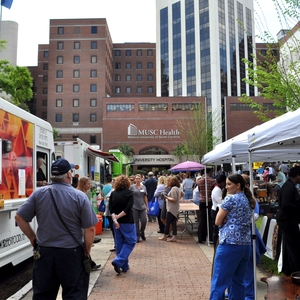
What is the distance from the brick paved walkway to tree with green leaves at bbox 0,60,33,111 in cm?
2041

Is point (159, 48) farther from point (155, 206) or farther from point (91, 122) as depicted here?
point (155, 206)

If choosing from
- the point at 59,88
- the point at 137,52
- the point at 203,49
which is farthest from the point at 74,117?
the point at 203,49

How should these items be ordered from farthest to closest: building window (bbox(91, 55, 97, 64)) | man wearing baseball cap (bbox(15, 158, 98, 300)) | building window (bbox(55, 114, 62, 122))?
1. building window (bbox(91, 55, 97, 64))
2. building window (bbox(55, 114, 62, 122))
3. man wearing baseball cap (bbox(15, 158, 98, 300))

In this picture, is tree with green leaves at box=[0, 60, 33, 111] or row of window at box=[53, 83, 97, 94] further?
row of window at box=[53, 83, 97, 94]

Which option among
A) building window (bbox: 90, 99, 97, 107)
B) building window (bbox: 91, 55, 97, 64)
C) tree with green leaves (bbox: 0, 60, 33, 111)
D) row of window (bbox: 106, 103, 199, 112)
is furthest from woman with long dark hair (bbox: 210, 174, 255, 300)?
building window (bbox: 91, 55, 97, 64)

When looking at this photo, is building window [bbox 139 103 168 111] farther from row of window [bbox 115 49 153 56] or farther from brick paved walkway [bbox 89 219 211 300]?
brick paved walkway [bbox 89 219 211 300]

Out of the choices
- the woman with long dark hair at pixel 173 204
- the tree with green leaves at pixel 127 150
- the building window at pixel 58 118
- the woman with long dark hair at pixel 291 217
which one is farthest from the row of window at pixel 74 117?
the woman with long dark hair at pixel 291 217

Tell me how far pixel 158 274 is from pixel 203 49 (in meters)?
71.3

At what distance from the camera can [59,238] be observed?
3.44 meters

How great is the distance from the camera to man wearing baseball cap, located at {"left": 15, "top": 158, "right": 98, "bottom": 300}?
339 cm

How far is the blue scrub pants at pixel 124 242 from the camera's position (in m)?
6.59

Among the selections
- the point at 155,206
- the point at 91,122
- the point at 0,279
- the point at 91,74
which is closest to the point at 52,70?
the point at 91,74

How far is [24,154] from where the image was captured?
21.9 ft

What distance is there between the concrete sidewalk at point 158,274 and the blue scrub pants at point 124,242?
0.91ft
